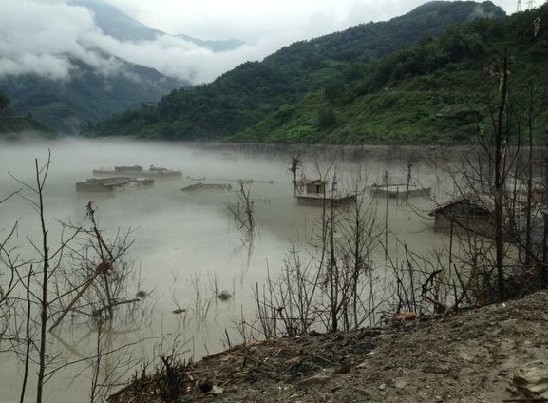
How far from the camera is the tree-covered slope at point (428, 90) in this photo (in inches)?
1458

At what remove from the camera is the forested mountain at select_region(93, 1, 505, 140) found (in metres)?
77.8

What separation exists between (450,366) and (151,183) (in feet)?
113

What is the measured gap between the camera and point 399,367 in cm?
384

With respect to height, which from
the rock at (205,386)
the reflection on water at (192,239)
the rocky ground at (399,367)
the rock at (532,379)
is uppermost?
the rock at (532,379)

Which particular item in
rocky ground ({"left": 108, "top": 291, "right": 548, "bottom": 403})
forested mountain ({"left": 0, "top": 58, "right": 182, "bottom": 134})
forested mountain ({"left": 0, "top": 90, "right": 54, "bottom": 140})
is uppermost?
forested mountain ({"left": 0, "top": 58, "right": 182, "bottom": 134})

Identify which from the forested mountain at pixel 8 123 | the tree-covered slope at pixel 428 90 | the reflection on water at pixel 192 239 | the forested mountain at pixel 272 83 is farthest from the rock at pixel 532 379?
the forested mountain at pixel 8 123

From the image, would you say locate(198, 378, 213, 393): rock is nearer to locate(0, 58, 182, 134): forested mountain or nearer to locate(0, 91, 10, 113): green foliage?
locate(0, 91, 10, 113): green foliage

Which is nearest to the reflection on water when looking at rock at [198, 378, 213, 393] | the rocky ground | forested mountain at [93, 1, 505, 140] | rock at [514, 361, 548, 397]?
the rocky ground

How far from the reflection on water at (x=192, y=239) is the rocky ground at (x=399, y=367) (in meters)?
2.63

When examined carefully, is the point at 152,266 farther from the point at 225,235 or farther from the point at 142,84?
the point at 142,84

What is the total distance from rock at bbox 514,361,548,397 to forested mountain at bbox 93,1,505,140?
193ft

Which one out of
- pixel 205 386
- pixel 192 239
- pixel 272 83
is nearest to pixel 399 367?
pixel 205 386

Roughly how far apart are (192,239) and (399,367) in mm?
14671

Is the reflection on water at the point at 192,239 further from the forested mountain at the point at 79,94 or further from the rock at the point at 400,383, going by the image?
the forested mountain at the point at 79,94
